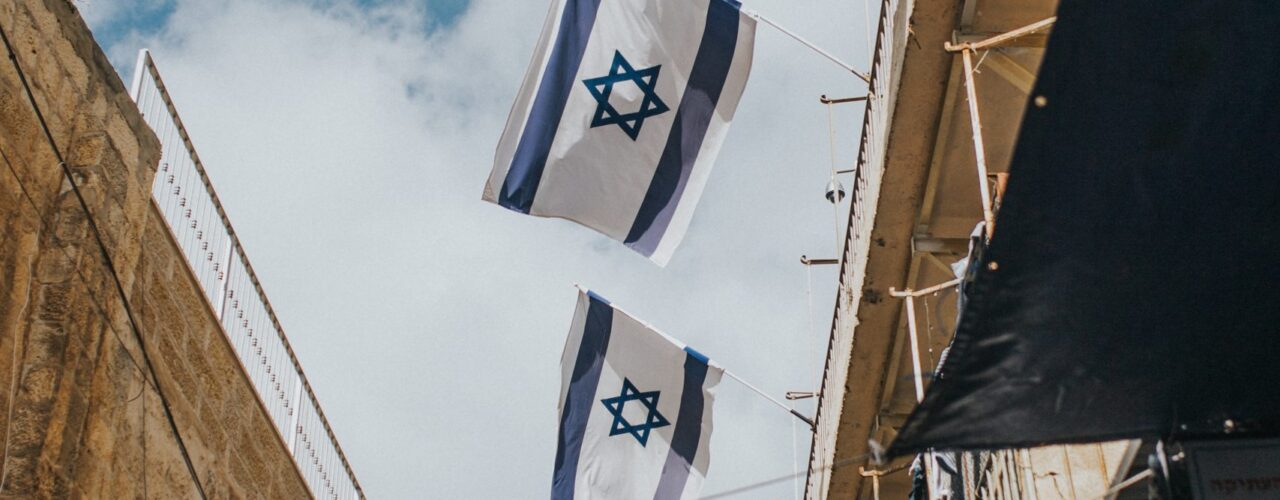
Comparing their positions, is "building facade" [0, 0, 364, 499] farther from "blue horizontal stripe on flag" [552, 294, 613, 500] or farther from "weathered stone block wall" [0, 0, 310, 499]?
"blue horizontal stripe on flag" [552, 294, 613, 500]

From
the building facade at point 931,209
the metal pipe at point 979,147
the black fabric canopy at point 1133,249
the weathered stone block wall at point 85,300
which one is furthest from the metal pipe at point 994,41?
the weathered stone block wall at point 85,300

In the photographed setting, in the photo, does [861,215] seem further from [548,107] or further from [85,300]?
[85,300]

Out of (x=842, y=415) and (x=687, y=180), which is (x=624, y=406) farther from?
(x=687, y=180)

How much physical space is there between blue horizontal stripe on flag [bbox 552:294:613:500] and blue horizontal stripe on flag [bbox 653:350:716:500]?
827mm

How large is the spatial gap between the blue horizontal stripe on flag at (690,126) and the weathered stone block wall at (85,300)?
326cm

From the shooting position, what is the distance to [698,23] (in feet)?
32.9

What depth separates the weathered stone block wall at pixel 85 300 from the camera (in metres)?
6.84

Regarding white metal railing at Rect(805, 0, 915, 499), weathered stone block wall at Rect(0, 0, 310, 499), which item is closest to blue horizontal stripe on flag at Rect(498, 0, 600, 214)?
white metal railing at Rect(805, 0, 915, 499)

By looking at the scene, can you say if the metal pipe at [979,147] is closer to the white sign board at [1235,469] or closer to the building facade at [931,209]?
the building facade at [931,209]

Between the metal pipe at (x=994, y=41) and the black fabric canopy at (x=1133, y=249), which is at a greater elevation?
the metal pipe at (x=994, y=41)

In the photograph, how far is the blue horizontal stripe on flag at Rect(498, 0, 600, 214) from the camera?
9.99 metres

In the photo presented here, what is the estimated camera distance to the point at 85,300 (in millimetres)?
7309

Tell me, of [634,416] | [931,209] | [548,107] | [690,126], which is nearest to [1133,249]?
[931,209]

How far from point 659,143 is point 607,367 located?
341cm
